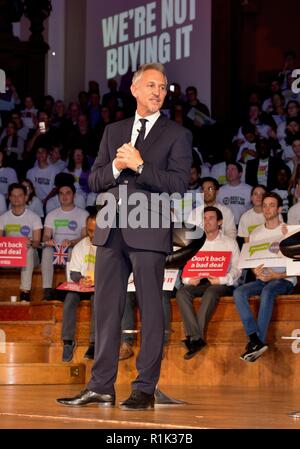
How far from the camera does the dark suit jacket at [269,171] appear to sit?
9664mm

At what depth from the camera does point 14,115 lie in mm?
12594

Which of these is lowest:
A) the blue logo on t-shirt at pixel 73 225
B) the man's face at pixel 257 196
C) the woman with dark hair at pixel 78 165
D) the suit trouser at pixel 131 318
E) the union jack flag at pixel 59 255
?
the suit trouser at pixel 131 318

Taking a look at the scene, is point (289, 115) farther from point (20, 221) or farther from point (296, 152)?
point (20, 221)

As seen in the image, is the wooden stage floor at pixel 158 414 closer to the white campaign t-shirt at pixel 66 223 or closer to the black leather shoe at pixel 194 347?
the black leather shoe at pixel 194 347

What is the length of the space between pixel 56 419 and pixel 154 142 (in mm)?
1299

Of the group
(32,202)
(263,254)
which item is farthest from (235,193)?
(263,254)

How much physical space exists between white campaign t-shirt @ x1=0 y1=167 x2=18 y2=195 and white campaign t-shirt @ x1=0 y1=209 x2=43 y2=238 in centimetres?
144

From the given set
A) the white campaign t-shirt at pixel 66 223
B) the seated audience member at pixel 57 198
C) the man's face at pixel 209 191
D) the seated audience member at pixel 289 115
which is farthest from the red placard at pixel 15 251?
the seated audience member at pixel 289 115

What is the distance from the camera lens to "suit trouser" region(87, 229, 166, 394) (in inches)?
166

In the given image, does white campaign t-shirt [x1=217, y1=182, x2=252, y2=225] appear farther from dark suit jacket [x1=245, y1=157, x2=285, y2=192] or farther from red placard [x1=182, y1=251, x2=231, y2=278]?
red placard [x1=182, y1=251, x2=231, y2=278]

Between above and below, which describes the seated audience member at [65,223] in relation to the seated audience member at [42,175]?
below

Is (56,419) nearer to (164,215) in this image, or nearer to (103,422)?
(103,422)

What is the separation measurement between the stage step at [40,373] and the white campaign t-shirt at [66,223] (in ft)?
8.28

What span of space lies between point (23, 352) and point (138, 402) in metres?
3.19
